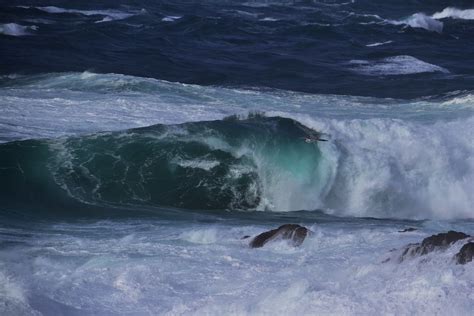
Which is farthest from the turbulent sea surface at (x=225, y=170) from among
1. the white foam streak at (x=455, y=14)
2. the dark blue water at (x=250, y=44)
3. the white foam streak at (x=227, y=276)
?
the white foam streak at (x=455, y=14)

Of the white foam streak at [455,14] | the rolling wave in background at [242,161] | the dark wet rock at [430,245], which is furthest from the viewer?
the white foam streak at [455,14]

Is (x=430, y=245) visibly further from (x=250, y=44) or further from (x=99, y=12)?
(x=99, y=12)

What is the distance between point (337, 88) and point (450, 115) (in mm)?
4524

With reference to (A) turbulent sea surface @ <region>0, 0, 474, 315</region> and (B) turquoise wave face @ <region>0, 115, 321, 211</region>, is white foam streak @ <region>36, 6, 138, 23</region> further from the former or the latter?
(B) turquoise wave face @ <region>0, 115, 321, 211</region>

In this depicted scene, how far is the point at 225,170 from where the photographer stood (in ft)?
52.4

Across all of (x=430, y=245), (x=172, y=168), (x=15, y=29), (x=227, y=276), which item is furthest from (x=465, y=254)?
(x=15, y=29)

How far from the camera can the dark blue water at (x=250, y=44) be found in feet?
84.7

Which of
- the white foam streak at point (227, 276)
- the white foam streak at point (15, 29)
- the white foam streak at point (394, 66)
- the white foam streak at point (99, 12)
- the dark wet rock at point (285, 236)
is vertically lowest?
the white foam streak at point (227, 276)

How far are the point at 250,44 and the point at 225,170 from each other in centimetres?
1683

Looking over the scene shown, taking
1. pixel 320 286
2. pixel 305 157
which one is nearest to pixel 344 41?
pixel 305 157

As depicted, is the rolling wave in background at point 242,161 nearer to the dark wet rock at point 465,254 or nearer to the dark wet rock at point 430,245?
the dark wet rock at point 430,245

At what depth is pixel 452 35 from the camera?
37375 mm

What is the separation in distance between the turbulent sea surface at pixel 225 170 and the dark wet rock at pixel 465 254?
0.12 metres

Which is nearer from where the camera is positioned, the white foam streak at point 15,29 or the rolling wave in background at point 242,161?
the rolling wave in background at point 242,161
